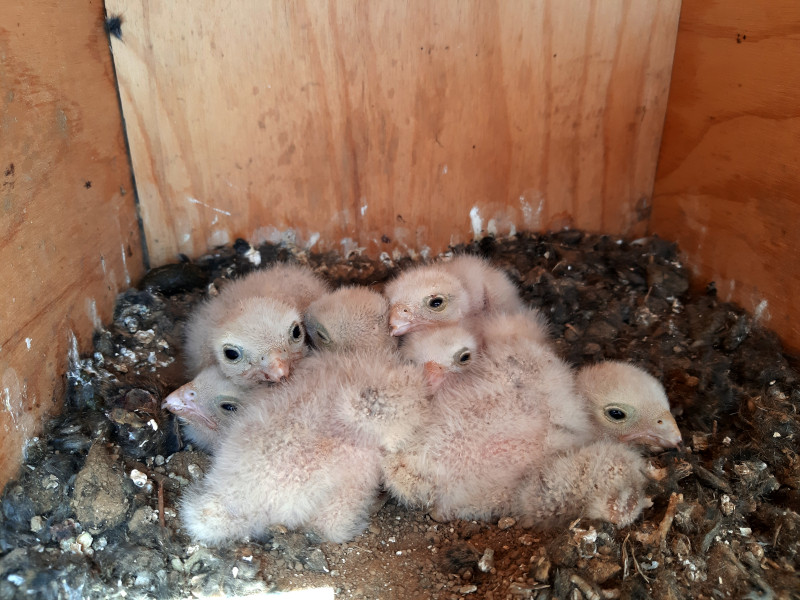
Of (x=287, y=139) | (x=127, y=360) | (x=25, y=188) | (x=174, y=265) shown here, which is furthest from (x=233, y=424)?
(x=287, y=139)

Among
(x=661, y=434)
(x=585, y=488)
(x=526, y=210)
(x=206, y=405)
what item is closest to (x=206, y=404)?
(x=206, y=405)

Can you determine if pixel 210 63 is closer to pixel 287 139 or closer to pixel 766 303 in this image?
pixel 287 139

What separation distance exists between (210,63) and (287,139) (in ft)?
1.37

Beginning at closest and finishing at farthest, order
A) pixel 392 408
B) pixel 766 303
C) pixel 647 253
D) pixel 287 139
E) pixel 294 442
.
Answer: pixel 294 442, pixel 392 408, pixel 766 303, pixel 287 139, pixel 647 253

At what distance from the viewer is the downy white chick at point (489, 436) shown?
202cm

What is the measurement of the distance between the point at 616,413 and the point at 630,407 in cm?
6

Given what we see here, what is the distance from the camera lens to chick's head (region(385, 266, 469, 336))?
96.1 inches

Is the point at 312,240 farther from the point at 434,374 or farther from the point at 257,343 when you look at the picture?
the point at 434,374

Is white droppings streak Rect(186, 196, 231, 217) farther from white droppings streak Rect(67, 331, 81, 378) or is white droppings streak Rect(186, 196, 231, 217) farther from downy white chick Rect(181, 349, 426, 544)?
downy white chick Rect(181, 349, 426, 544)

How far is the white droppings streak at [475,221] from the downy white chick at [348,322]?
0.79 meters

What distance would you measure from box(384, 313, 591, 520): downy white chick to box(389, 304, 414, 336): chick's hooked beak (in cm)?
31

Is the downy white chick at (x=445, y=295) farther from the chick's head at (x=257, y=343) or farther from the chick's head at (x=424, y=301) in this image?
the chick's head at (x=257, y=343)

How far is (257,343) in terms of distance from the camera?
2.23 metres

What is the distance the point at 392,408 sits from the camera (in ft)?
6.61
